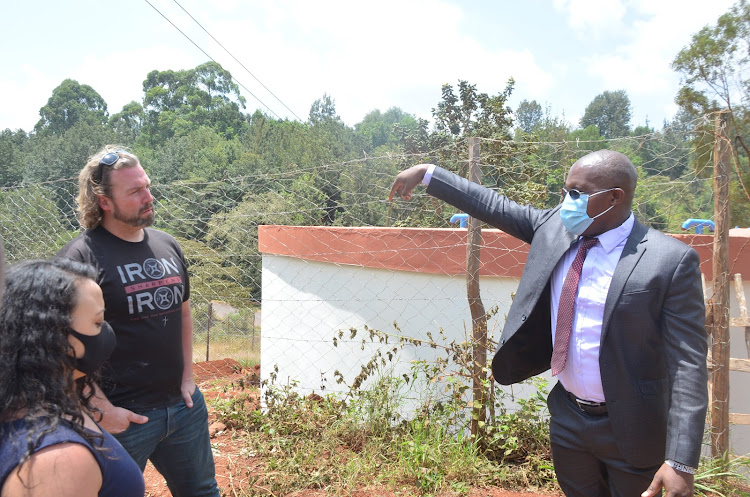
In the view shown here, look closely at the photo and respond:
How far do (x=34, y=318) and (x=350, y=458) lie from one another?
2.52 metres

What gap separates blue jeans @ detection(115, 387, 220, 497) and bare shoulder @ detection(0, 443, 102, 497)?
3.45 ft

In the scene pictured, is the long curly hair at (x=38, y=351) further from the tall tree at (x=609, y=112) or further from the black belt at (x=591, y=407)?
the tall tree at (x=609, y=112)

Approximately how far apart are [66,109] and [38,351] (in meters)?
79.1

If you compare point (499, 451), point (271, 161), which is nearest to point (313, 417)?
point (499, 451)

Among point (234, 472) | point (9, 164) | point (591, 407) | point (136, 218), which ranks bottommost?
point (234, 472)

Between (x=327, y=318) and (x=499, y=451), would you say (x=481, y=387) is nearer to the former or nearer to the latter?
(x=499, y=451)

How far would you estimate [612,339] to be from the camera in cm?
179

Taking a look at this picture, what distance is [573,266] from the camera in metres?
1.95

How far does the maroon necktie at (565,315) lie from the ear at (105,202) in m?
1.69

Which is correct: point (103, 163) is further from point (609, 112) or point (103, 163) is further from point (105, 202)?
point (609, 112)

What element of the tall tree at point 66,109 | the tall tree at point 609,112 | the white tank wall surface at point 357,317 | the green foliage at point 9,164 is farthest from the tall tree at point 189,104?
the white tank wall surface at point 357,317

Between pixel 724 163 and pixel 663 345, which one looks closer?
pixel 663 345

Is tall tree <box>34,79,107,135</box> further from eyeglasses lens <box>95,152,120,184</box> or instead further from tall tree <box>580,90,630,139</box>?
eyeglasses lens <box>95,152,120,184</box>

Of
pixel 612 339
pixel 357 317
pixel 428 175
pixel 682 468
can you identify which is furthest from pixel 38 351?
pixel 357 317
